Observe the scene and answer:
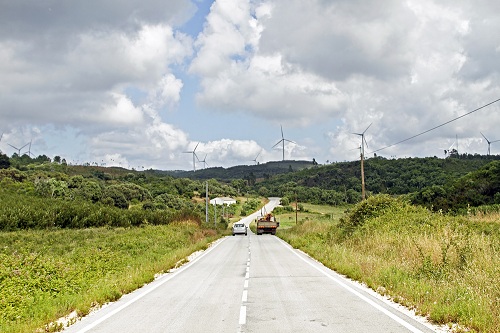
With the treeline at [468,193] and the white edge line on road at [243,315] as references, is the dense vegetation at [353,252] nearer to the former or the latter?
the treeline at [468,193]

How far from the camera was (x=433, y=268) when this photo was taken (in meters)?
14.1

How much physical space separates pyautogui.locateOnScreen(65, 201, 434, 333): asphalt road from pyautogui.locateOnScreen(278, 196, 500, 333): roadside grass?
715mm

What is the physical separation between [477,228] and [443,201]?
152 ft

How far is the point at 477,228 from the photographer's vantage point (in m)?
22.4

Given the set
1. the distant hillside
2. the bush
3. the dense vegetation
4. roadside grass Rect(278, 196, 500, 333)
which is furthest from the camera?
the distant hillside

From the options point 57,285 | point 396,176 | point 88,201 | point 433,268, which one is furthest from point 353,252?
point 396,176

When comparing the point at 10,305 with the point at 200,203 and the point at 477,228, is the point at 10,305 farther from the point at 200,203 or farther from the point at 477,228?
the point at 200,203

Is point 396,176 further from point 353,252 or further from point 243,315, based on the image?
point 243,315

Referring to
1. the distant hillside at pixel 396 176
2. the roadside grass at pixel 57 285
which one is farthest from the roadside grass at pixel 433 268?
the distant hillside at pixel 396 176

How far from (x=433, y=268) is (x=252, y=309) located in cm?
678

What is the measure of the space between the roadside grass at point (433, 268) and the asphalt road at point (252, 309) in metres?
0.72

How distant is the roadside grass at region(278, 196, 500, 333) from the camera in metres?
8.95

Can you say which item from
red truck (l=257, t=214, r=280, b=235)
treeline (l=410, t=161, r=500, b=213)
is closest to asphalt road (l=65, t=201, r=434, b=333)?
treeline (l=410, t=161, r=500, b=213)

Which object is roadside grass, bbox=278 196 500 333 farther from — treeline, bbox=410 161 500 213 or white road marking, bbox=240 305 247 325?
treeline, bbox=410 161 500 213
